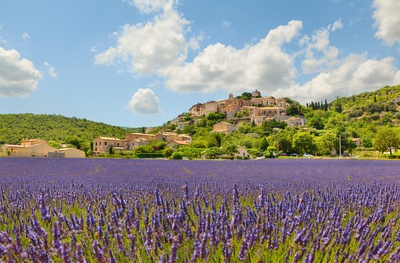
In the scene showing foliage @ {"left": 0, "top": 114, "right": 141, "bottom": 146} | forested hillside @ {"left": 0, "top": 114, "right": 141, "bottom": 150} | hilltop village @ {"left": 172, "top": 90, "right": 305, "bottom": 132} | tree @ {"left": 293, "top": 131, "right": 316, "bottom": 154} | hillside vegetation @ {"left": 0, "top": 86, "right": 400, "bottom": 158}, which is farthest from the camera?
hilltop village @ {"left": 172, "top": 90, "right": 305, "bottom": 132}

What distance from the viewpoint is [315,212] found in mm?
2646

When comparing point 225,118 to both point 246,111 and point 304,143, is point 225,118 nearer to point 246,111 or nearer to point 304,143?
point 246,111

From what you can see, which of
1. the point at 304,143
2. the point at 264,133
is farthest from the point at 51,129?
the point at 304,143

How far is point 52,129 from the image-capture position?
70875 mm

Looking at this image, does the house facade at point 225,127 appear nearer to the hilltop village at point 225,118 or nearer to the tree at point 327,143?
the hilltop village at point 225,118

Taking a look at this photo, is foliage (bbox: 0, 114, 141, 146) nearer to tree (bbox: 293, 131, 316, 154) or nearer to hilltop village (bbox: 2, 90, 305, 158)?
hilltop village (bbox: 2, 90, 305, 158)

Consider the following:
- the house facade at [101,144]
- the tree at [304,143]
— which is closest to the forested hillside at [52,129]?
the house facade at [101,144]

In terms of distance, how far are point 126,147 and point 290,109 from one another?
161 feet

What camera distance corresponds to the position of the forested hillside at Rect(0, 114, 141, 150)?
59978 millimetres

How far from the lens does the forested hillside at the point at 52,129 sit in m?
60.0

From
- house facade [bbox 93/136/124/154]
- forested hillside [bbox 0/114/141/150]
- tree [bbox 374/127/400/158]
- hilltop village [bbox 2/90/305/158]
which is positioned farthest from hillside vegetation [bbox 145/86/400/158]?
forested hillside [bbox 0/114/141/150]

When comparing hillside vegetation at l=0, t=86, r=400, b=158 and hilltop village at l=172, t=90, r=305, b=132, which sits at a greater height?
hilltop village at l=172, t=90, r=305, b=132

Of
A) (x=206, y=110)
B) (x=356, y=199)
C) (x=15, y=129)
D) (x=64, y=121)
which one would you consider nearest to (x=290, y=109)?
(x=206, y=110)

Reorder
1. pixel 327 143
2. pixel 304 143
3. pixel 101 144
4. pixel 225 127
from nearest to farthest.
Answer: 1. pixel 304 143
2. pixel 327 143
3. pixel 101 144
4. pixel 225 127
